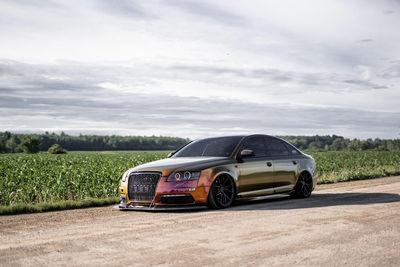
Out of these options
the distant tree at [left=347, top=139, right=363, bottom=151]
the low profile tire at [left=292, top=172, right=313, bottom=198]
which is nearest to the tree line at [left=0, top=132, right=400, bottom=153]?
the distant tree at [left=347, top=139, right=363, bottom=151]

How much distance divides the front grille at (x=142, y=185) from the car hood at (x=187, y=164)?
0.14 meters

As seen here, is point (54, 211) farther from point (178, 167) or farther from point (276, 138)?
point (276, 138)

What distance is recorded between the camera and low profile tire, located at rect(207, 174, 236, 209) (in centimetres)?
1005

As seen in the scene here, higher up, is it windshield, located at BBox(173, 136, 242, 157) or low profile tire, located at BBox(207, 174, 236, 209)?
windshield, located at BBox(173, 136, 242, 157)

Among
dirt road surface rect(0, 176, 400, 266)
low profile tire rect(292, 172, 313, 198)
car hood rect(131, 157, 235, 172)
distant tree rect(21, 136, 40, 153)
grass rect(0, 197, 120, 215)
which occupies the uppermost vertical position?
distant tree rect(21, 136, 40, 153)

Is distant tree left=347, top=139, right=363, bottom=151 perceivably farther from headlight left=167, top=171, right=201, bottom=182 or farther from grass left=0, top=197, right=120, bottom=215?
headlight left=167, top=171, right=201, bottom=182

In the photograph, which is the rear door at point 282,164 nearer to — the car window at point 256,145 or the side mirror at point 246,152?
the car window at point 256,145

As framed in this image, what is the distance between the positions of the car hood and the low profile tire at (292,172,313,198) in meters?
2.66

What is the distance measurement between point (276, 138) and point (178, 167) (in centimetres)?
355

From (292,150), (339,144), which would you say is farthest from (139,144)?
(292,150)

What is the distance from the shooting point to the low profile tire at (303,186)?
41.1 ft

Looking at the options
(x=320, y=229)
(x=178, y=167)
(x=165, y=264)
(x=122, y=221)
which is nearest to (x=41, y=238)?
(x=122, y=221)

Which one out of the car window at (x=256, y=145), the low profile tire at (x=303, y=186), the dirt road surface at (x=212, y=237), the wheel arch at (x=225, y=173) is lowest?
the dirt road surface at (x=212, y=237)

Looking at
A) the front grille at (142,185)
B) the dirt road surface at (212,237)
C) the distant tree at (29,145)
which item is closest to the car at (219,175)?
the front grille at (142,185)
